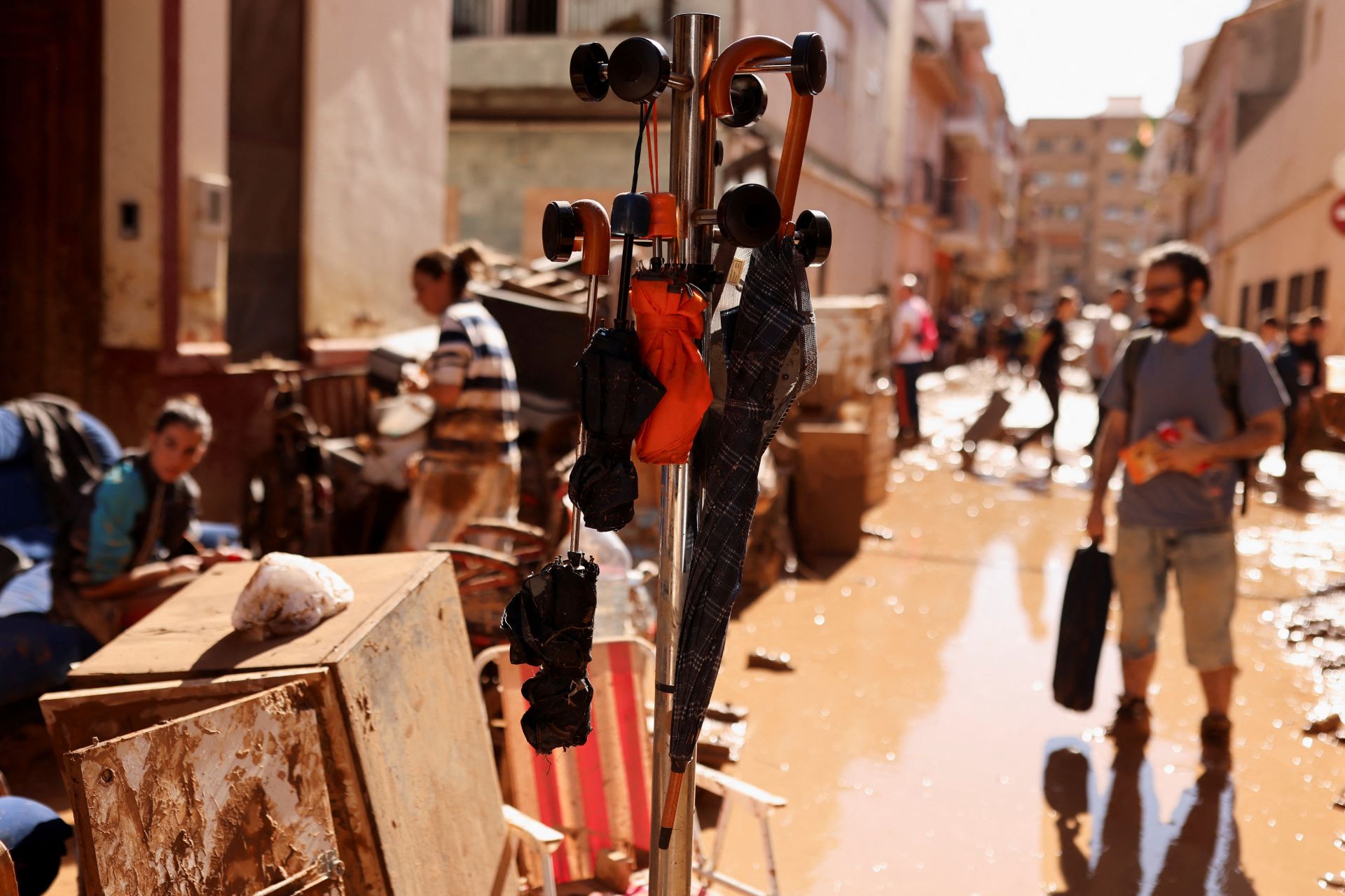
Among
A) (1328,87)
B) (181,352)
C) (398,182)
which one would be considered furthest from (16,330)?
(1328,87)

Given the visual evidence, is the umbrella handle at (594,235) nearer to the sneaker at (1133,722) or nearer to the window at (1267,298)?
the sneaker at (1133,722)

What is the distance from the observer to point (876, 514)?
1031 cm

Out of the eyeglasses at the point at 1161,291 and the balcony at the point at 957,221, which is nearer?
the eyeglasses at the point at 1161,291

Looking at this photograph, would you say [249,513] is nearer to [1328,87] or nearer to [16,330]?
[16,330]

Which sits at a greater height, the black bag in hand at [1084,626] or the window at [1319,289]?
the window at [1319,289]

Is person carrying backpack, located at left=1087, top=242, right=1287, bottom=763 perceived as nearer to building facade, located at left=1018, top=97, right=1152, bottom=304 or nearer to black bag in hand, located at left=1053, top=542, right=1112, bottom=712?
black bag in hand, located at left=1053, top=542, right=1112, bottom=712

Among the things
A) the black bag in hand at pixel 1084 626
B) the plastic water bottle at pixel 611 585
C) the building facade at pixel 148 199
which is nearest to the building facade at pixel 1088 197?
the building facade at pixel 148 199

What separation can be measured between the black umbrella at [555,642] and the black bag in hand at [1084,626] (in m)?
3.23

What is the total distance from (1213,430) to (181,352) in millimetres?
5458

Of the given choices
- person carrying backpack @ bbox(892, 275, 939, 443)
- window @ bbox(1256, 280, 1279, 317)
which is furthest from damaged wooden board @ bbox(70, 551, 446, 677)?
window @ bbox(1256, 280, 1279, 317)

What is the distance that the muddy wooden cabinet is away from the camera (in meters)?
2.23

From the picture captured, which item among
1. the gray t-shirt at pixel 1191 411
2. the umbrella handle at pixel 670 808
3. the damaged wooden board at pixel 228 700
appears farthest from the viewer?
the gray t-shirt at pixel 1191 411

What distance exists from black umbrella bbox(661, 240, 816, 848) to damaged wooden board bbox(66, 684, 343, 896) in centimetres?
74

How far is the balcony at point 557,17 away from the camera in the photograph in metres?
14.6
